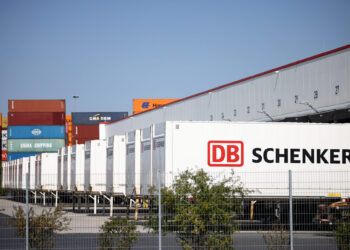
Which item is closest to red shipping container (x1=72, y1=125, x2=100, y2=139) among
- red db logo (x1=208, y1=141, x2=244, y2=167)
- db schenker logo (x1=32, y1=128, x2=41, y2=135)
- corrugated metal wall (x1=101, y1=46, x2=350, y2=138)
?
db schenker logo (x1=32, y1=128, x2=41, y2=135)

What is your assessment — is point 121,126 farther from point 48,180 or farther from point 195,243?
point 195,243

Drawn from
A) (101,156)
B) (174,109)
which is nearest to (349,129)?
(101,156)

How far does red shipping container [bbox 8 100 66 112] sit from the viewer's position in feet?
249

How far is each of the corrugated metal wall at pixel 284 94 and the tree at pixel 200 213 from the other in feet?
53.5

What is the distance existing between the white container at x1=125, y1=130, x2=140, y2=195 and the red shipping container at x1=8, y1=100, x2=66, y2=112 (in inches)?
2080

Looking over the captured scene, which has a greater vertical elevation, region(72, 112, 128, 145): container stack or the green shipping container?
region(72, 112, 128, 145): container stack

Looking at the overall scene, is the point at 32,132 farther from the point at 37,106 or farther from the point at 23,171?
the point at 23,171

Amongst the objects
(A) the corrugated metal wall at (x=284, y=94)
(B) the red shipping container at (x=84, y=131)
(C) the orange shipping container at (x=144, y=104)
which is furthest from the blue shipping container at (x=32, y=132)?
(A) the corrugated metal wall at (x=284, y=94)

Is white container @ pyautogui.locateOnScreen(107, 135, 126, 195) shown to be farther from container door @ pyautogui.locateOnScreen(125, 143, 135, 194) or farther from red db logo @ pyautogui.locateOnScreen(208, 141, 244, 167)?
red db logo @ pyautogui.locateOnScreen(208, 141, 244, 167)

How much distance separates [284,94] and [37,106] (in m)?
48.7

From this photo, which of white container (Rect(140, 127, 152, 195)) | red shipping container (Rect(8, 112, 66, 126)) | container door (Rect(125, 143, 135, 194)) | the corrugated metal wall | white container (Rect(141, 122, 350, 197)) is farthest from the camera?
red shipping container (Rect(8, 112, 66, 126))

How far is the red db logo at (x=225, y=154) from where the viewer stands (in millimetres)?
21625

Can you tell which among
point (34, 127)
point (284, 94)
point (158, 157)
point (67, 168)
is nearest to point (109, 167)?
point (158, 157)

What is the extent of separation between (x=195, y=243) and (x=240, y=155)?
949cm
